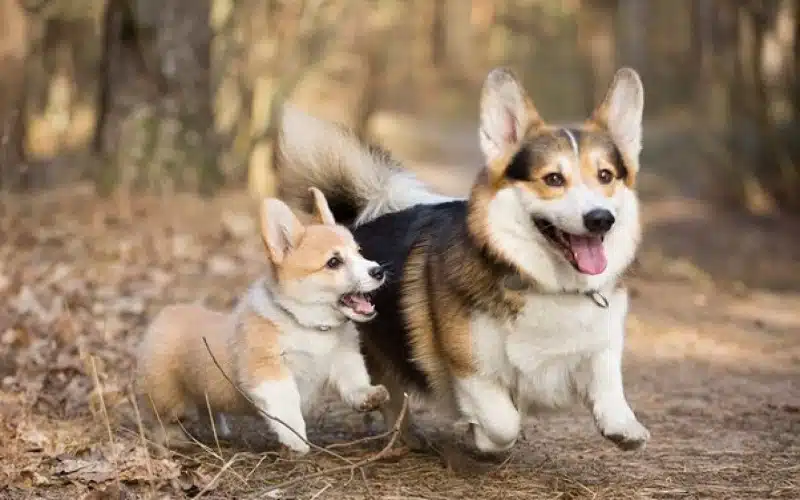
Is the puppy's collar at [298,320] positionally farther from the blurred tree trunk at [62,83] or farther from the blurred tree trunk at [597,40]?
the blurred tree trunk at [597,40]

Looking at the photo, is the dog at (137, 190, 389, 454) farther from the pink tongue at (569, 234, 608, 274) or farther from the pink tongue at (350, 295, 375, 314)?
the pink tongue at (569, 234, 608, 274)

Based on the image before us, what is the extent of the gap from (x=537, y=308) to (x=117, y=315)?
3991 mm

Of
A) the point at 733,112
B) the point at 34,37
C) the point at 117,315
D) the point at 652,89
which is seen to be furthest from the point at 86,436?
the point at 652,89

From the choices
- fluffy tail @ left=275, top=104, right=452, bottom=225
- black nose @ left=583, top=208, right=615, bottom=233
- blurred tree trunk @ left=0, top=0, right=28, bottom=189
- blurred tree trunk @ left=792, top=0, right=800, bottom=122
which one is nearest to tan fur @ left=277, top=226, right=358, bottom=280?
fluffy tail @ left=275, top=104, right=452, bottom=225

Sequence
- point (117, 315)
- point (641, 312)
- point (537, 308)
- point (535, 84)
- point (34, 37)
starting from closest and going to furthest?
point (537, 308)
point (117, 315)
point (641, 312)
point (34, 37)
point (535, 84)

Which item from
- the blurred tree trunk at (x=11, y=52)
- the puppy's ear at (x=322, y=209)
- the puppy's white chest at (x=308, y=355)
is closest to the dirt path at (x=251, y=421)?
the puppy's white chest at (x=308, y=355)

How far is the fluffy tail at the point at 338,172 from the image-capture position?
19.0 ft

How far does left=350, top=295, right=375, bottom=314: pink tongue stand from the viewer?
5.00 m

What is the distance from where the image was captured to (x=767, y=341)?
8.82 metres

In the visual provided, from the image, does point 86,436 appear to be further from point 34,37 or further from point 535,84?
point 535,84

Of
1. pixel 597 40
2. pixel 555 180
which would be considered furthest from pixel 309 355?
pixel 597 40

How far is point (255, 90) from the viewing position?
1410cm

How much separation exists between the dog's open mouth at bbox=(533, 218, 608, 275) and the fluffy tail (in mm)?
1325

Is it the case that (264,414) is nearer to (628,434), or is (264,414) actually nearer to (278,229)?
(278,229)
